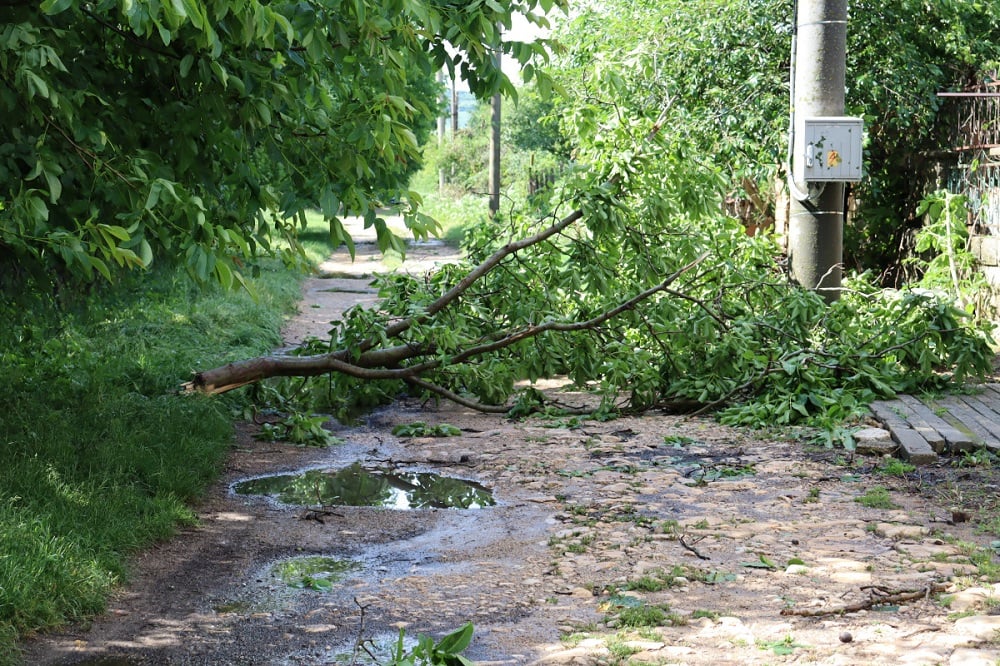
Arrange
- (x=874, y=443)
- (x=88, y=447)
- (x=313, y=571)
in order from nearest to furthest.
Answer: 1. (x=313, y=571)
2. (x=88, y=447)
3. (x=874, y=443)

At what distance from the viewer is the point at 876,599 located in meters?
4.28

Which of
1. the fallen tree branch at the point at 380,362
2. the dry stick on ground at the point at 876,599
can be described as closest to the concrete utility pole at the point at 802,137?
the fallen tree branch at the point at 380,362

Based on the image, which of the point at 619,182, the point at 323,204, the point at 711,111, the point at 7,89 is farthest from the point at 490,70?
the point at 711,111

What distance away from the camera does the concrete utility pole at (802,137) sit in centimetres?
945

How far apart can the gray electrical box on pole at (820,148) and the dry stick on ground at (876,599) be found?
212 inches

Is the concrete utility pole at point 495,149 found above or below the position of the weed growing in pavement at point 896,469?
above

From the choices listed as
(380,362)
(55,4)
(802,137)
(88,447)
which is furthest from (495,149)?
(55,4)

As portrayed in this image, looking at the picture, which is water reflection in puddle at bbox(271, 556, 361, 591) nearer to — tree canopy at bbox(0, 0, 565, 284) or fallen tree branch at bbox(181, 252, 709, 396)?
tree canopy at bbox(0, 0, 565, 284)

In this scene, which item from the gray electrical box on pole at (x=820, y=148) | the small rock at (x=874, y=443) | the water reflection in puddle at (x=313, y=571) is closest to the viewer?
the water reflection in puddle at (x=313, y=571)

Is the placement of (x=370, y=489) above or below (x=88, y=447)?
below

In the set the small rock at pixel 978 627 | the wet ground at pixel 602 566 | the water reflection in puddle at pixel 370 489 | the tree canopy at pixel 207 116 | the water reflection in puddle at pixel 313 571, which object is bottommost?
the water reflection in puddle at pixel 370 489

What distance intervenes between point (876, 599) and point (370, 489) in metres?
3.31

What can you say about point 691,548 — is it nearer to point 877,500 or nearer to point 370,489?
point 877,500

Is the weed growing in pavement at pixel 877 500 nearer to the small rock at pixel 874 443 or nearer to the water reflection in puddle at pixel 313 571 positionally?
the small rock at pixel 874 443
